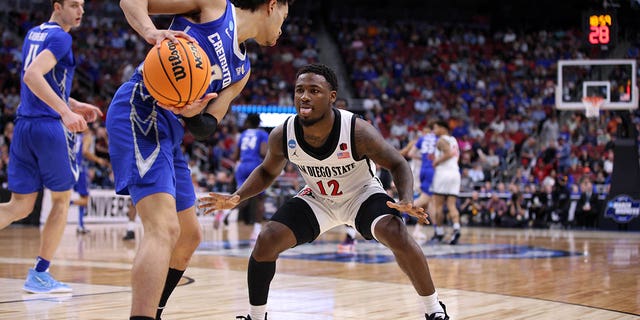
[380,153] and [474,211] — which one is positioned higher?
[380,153]

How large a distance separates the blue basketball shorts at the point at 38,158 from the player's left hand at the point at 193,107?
272 centimetres

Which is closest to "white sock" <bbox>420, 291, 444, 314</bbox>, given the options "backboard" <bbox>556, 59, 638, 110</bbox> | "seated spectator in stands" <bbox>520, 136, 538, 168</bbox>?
"backboard" <bbox>556, 59, 638, 110</bbox>

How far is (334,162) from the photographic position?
15.4ft

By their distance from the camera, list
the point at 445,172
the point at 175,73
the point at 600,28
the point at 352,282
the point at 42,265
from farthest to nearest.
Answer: the point at 600,28, the point at 445,172, the point at 352,282, the point at 42,265, the point at 175,73

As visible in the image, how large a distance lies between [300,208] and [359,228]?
37 centimetres

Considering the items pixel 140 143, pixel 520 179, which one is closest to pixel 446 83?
pixel 520 179

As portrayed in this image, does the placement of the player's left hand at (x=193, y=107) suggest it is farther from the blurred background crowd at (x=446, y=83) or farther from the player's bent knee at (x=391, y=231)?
the blurred background crowd at (x=446, y=83)

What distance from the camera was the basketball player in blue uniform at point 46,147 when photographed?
19.6ft

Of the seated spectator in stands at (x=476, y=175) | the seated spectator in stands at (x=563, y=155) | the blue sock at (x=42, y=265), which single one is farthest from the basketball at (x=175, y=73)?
the seated spectator in stands at (x=563, y=155)

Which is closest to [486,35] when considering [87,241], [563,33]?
[563,33]

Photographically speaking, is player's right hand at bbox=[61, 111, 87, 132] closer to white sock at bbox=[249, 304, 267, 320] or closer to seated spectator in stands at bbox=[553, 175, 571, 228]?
white sock at bbox=[249, 304, 267, 320]

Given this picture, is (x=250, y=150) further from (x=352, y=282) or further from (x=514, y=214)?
(x=514, y=214)

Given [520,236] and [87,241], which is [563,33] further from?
[87,241]

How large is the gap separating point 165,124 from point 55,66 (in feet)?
8.55
